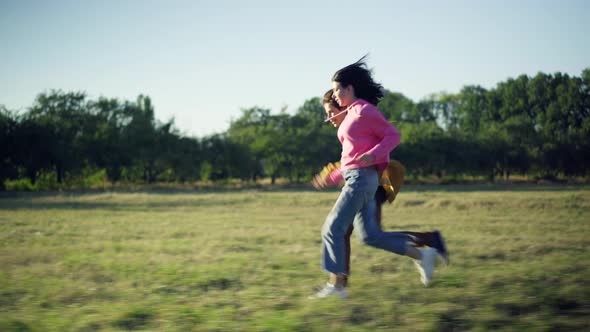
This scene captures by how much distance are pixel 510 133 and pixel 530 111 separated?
9.35 m

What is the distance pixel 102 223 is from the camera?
11305 millimetres

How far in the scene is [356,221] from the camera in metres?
3.79

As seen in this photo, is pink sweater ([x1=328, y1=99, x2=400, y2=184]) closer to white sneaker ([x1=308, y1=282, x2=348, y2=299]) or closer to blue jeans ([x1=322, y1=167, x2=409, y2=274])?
blue jeans ([x1=322, y1=167, x2=409, y2=274])

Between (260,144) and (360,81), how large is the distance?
156 feet

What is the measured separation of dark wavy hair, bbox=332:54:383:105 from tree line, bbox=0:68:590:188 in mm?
41996

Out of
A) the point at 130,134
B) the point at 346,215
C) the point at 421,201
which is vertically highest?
the point at 130,134

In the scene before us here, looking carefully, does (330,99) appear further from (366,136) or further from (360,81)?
(366,136)

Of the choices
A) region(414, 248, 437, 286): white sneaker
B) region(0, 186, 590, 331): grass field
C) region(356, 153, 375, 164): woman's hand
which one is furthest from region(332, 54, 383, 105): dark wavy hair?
region(0, 186, 590, 331): grass field

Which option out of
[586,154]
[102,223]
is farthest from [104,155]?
[586,154]

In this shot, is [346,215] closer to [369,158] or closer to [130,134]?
[369,158]

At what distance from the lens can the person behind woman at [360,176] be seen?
3.59 m

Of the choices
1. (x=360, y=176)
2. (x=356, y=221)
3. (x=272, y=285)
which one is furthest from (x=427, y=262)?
(x=272, y=285)

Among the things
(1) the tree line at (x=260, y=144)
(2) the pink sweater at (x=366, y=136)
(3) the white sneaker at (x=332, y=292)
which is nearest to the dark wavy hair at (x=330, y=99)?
(2) the pink sweater at (x=366, y=136)

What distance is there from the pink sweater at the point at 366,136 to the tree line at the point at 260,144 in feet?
138
